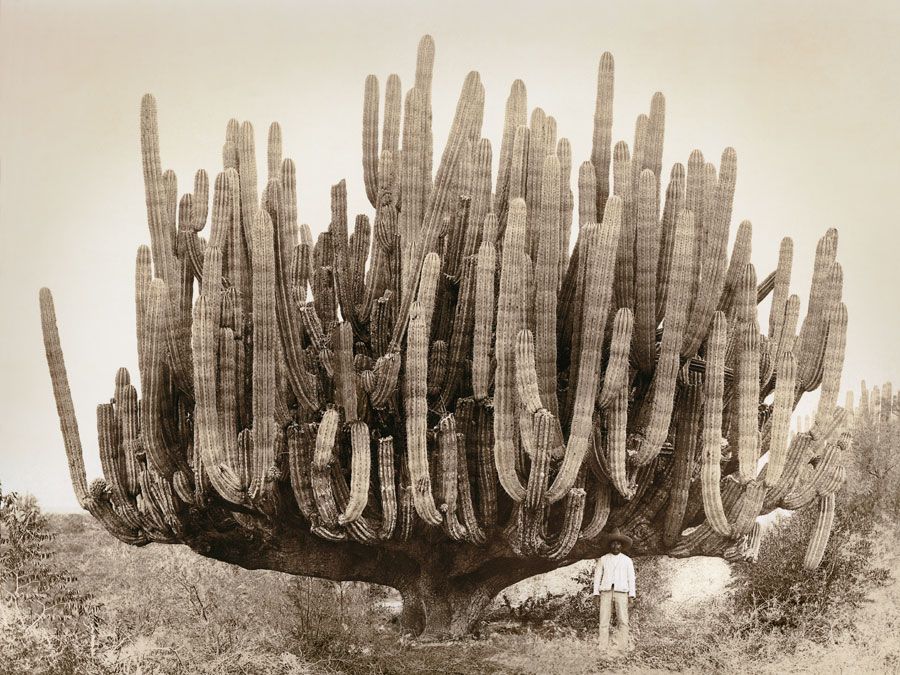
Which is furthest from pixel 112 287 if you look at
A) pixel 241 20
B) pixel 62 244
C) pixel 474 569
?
pixel 474 569

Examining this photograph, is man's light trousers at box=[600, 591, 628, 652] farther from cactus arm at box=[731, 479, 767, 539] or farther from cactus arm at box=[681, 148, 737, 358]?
cactus arm at box=[681, 148, 737, 358]

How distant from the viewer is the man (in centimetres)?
941

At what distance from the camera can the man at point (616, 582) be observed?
941 cm

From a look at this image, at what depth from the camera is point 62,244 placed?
12.6 m

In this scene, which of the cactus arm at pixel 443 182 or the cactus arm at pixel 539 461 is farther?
the cactus arm at pixel 443 182

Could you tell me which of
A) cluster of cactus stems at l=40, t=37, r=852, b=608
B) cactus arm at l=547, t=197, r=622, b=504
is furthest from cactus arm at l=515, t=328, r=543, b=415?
cactus arm at l=547, t=197, r=622, b=504

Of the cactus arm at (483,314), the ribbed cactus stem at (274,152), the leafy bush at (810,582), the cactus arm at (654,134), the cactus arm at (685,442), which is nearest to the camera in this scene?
the cactus arm at (483,314)

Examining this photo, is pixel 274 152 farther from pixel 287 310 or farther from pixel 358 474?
pixel 358 474

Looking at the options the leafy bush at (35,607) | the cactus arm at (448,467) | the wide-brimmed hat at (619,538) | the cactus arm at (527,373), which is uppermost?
the cactus arm at (527,373)

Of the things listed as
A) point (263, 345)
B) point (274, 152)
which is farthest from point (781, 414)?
point (274, 152)

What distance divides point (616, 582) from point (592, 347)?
2.29m

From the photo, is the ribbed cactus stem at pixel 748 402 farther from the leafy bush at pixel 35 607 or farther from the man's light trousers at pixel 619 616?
the leafy bush at pixel 35 607

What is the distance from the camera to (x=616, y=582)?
9.45 metres

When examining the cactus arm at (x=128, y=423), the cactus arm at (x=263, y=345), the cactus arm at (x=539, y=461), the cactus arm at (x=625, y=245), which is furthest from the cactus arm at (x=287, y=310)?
the cactus arm at (x=625, y=245)
